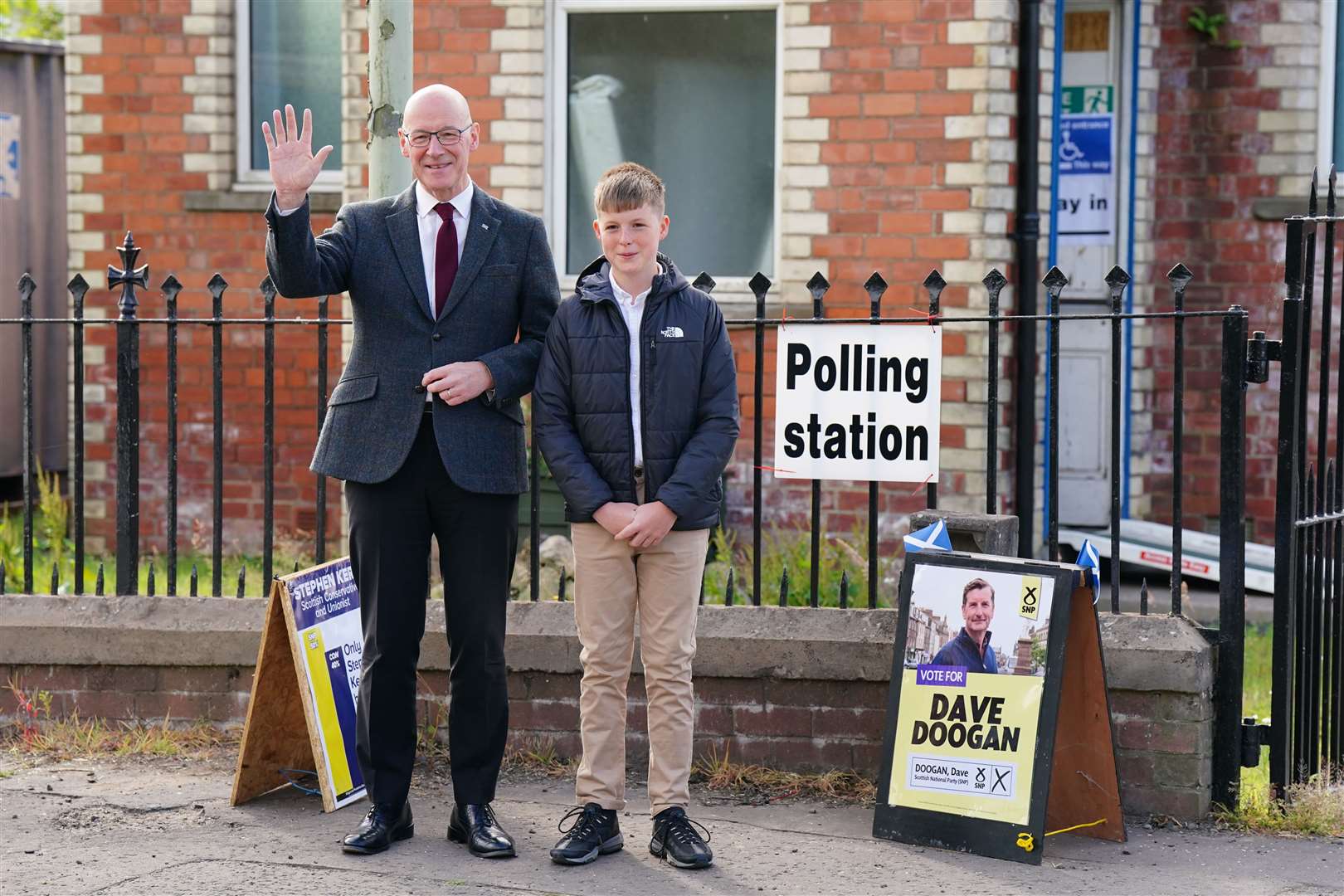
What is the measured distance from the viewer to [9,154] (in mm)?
10172

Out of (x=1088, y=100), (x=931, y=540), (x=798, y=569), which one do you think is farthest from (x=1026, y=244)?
(x=931, y=540)

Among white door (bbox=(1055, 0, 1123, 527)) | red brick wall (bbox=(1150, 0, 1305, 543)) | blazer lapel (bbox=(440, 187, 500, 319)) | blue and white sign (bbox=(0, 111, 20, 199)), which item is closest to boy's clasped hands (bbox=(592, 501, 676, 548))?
blazer lapel (bbox=(440, 187, 500, 319))

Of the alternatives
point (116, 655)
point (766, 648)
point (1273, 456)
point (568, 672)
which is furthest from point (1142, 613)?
point (1273, 456)

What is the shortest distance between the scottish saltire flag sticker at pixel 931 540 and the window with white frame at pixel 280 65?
5462mm

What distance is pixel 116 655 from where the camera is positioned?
568 centimetres

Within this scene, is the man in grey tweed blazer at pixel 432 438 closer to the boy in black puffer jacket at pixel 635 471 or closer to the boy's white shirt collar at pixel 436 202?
the boy's white shirt collar at pixel 436 202

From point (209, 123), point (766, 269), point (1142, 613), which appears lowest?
point (1142, 613)

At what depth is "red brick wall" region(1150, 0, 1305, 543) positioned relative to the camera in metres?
9.09

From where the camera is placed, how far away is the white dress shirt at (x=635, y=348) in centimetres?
455

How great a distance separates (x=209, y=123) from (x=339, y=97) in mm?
743

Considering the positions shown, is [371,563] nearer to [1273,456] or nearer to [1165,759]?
[1165,759]

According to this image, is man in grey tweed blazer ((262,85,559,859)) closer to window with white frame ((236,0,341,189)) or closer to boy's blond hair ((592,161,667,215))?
boy's blond hair ((592,161,667,215))

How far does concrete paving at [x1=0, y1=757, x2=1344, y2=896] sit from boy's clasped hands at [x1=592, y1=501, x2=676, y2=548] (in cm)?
90

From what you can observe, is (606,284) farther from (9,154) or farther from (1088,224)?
(9,154)
